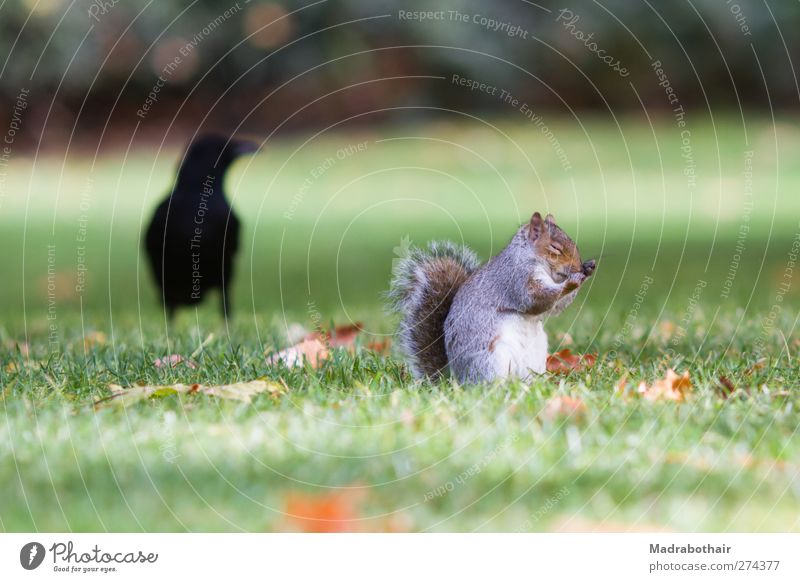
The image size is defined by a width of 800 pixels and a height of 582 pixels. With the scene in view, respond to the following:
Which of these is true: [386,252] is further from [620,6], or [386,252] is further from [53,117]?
[53,117]

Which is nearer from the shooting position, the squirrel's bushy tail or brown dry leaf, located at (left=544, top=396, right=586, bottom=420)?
brown dry leaf, located at (left=544, top=396, right=586, bottom=420)

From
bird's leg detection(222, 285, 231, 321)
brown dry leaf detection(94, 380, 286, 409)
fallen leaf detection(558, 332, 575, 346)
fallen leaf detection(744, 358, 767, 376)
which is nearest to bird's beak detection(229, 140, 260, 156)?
bird's leg detection(222, 285, 231, 321)

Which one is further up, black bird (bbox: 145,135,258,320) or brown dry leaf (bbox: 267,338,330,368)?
black bird (bbox: 145,135,258,320)

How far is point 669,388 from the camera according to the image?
394cm

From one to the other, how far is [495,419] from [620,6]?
1235cm

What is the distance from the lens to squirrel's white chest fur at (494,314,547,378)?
3.97 metres

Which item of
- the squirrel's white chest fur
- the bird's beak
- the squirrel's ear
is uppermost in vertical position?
the bird's beak

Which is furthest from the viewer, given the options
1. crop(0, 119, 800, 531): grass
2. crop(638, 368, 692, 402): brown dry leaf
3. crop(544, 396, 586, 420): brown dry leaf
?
crop(638, 368, 692, 402): brown dry leaf

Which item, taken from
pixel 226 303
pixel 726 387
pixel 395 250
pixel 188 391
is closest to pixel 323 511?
pixel 188 391

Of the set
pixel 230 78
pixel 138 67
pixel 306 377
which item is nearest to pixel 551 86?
pixel 230 78

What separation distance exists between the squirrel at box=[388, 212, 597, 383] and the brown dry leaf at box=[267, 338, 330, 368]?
413 millimetres

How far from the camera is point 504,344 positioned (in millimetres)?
3973

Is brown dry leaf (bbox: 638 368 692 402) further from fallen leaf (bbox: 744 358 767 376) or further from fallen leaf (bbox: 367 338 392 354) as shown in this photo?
fallen leaf (bbox: 367 338 392 354)

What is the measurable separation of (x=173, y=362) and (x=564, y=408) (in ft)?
5.66
